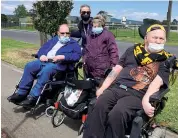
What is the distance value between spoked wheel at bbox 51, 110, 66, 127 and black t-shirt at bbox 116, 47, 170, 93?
126cm

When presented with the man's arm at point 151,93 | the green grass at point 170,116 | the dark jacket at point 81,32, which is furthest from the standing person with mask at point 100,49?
the man's arm at point 151,93

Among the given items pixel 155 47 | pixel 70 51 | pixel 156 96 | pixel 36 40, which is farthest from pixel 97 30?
pixel 36 40

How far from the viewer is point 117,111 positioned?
382 centimetres

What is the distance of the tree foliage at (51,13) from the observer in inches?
427

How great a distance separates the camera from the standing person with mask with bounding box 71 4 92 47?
239 inches

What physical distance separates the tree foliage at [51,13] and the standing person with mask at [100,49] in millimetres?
5437

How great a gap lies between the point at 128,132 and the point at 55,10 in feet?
25.3

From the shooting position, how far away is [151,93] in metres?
3.96

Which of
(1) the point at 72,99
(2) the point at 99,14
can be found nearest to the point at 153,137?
(1) the point at 72,99

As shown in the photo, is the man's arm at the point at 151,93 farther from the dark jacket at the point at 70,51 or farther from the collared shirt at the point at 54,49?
the collared shirt at the point at 54,49

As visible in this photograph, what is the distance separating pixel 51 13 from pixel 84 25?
5.09 m

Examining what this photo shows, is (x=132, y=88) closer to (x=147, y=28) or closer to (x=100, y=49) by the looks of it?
(x=147, y=28)

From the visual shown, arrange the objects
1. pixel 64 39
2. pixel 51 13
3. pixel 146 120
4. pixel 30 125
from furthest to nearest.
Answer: pixel 51 13 < pixel 64 39 < pixel 30 125 < pixel 146 120

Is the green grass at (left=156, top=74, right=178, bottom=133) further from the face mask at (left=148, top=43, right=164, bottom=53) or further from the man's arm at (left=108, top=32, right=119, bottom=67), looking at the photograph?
the face mask at (left=148, top=43, right=164, bottom=53)
